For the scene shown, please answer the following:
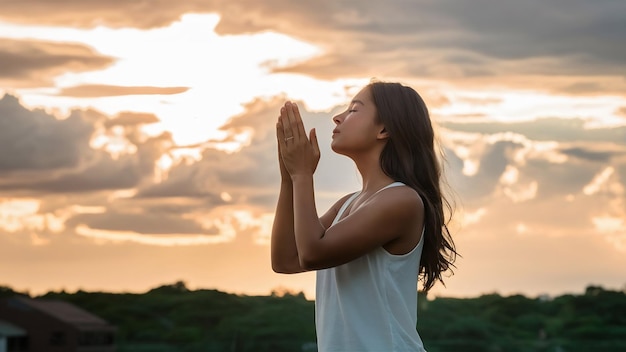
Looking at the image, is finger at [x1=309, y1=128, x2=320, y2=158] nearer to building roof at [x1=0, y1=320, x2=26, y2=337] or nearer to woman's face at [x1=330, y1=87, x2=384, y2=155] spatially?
woman's face at [x1=330, y1=87, x2=384, y2=155]

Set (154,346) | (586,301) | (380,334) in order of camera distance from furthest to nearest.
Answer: (154,346), (586,301), (380,334)

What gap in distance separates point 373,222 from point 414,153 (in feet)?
1.04

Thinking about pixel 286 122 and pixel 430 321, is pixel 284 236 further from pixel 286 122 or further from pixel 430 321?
pixel 430 321

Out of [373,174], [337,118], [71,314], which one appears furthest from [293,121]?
[71,314]

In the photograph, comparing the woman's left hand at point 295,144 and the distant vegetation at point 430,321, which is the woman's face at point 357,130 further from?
the distant vegetation at point 430,321

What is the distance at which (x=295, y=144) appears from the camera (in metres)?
2.69

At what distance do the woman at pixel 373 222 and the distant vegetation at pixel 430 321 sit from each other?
18306 mm

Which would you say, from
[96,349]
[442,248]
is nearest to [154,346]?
[96,349]

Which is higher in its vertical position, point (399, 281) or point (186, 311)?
point (186, 311)

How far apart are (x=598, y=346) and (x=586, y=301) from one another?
1.10 meters

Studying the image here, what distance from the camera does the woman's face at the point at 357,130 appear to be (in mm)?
2807

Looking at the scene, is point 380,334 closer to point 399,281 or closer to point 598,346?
point 399,281

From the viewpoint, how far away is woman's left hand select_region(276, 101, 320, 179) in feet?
8.81

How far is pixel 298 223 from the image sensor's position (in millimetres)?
2654
